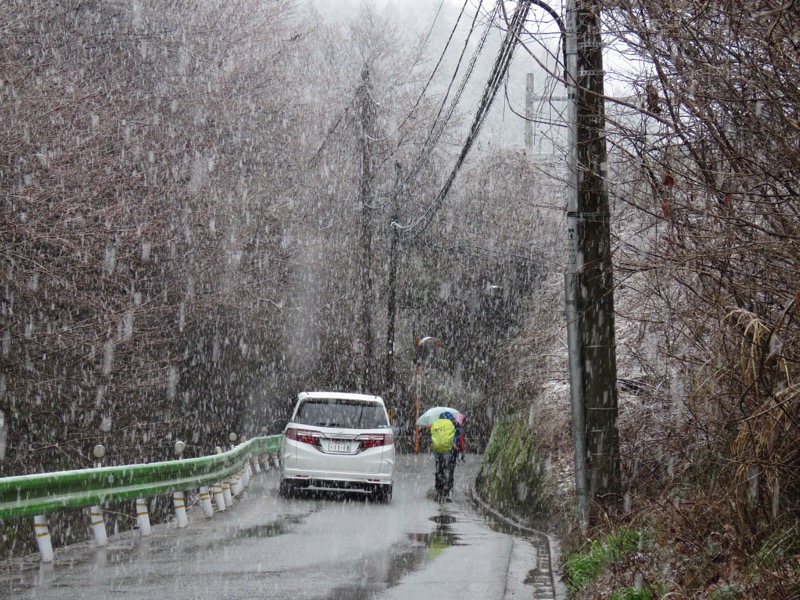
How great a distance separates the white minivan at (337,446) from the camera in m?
16.8

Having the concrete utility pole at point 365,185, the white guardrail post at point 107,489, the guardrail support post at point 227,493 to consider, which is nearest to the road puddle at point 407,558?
the white guardrail post at point 107,489

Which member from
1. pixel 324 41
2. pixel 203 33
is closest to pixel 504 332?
pixel 324 41

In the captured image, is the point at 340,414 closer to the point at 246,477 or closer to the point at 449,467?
the point at 449,467

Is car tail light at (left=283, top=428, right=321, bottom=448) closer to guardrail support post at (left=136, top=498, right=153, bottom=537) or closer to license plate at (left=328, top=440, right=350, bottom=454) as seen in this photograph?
license plate at (left=328, top=440, right=350, bottom=454)

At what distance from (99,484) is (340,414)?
20.5 feet

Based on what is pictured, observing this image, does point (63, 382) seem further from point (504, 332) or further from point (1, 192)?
point (504, 332)

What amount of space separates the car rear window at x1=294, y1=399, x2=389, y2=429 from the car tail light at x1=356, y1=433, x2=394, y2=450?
210 millimetres

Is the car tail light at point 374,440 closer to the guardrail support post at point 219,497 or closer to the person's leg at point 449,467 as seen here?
the person's leg at point 449,467

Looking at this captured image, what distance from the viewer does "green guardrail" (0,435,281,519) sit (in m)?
9.43

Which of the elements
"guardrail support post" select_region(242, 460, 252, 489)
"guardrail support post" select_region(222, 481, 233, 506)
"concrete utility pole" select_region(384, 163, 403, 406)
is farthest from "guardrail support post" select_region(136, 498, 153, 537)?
"concrete utility pole" select_region(384, 163, 403, 406)

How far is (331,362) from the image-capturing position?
129 feet

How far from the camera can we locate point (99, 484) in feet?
37.3

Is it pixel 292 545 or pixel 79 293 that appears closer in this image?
pixel 292 545

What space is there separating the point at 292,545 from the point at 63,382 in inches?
299
